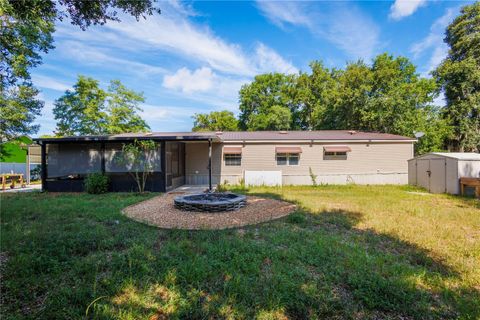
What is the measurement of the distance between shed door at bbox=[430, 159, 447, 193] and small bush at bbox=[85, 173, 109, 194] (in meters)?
15.0

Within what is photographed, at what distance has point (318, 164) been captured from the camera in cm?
1339

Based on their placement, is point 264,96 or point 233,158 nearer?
point 233,158

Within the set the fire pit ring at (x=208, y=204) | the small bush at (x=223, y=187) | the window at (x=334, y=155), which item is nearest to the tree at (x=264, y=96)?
the window at (x=334, y=155)

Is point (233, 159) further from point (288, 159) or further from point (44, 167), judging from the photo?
point (44, 167)

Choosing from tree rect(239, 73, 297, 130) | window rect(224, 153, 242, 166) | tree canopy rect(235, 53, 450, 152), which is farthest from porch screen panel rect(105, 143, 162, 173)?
tree rect(239, 73, 297, 130)

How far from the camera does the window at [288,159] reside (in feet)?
43.9

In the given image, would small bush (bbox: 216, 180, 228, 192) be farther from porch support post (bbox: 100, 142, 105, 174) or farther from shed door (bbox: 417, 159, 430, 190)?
shed door (bbox: 417, 159, 430, 190)

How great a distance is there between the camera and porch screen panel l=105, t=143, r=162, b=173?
10.3m

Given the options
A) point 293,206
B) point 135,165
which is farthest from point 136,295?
point 135,165

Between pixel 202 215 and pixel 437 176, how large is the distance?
11.1 metres

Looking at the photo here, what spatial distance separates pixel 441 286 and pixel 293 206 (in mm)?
4460

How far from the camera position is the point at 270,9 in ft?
29.1

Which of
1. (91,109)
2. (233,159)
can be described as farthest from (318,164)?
(91,109)

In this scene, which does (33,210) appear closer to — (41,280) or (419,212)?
(41,280)
